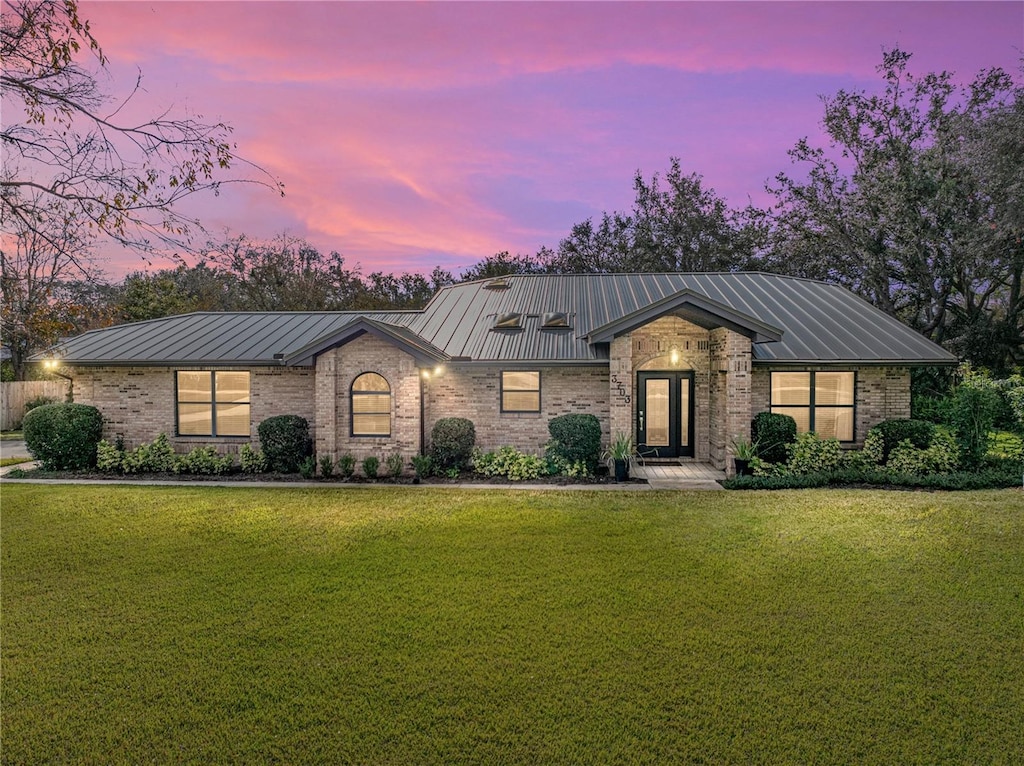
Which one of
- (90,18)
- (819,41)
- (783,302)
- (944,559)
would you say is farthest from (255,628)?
(783,302)

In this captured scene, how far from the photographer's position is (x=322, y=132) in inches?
519

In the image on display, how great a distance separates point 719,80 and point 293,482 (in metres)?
15.0

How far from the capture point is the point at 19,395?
21.8 metres

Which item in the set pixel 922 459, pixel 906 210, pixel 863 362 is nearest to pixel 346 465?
pixel 863 362

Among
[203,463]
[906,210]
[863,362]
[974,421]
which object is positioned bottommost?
[203,463]

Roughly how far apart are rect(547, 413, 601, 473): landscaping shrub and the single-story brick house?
0.63m

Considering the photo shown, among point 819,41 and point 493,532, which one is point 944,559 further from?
point 819,41

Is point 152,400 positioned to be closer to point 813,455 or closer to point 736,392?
point 736,392

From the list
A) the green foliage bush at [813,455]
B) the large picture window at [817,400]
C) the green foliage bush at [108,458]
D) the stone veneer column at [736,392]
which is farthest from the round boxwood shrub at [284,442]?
the large picture window at [817,400]

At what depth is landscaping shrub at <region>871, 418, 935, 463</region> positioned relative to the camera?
12281mm

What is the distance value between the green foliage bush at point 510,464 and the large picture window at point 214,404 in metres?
6.29

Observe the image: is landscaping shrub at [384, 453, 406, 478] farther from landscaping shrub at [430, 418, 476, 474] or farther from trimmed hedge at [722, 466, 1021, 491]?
trimmed hedge at [722, 466, 1021, 491]

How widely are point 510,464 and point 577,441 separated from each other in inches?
65.8

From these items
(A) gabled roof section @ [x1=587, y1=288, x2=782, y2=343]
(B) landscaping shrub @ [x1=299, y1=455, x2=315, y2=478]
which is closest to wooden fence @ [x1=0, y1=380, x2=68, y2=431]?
(B) landscaping shrub @ [x1=299, y1=455, x2=315, y2=478]
